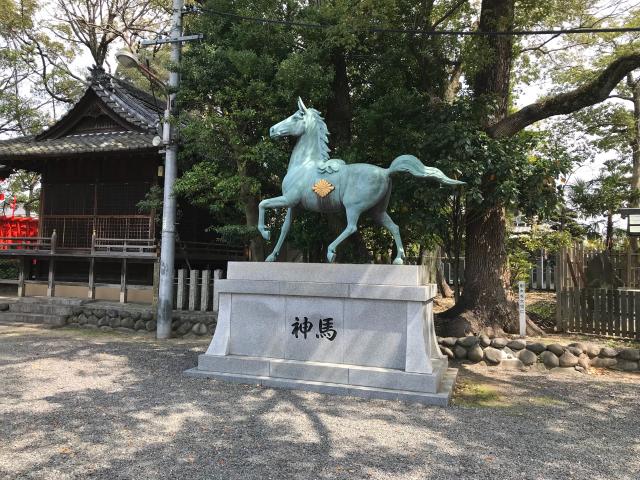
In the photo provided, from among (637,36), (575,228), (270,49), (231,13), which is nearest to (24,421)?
(270,49)

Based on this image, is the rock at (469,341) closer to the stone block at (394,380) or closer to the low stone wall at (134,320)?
the stone block at (394,380)

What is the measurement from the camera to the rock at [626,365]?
26.6ft

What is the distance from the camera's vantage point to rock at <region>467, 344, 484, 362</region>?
852 centimetres

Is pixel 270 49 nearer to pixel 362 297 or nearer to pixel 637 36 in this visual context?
pixel 362 297

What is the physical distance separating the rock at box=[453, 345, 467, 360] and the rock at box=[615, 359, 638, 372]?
2509 millimetres

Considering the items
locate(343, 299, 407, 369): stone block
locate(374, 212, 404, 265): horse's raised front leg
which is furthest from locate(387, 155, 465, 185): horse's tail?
locate(343, 299, 407, 369): stone block

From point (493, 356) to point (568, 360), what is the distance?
1.20 metres

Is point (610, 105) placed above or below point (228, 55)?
above

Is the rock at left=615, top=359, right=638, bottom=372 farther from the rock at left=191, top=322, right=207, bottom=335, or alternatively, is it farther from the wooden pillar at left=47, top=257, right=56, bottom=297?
the wooden pillar at left=47, top=257, right=56, bottom=297

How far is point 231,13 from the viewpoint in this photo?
410 inches

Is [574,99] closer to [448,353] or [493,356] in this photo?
[493,356]

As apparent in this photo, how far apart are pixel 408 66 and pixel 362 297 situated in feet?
20.6

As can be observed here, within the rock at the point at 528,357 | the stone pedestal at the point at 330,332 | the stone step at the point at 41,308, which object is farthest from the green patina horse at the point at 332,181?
the stone step at the point at 41,308

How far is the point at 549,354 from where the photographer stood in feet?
26.9
